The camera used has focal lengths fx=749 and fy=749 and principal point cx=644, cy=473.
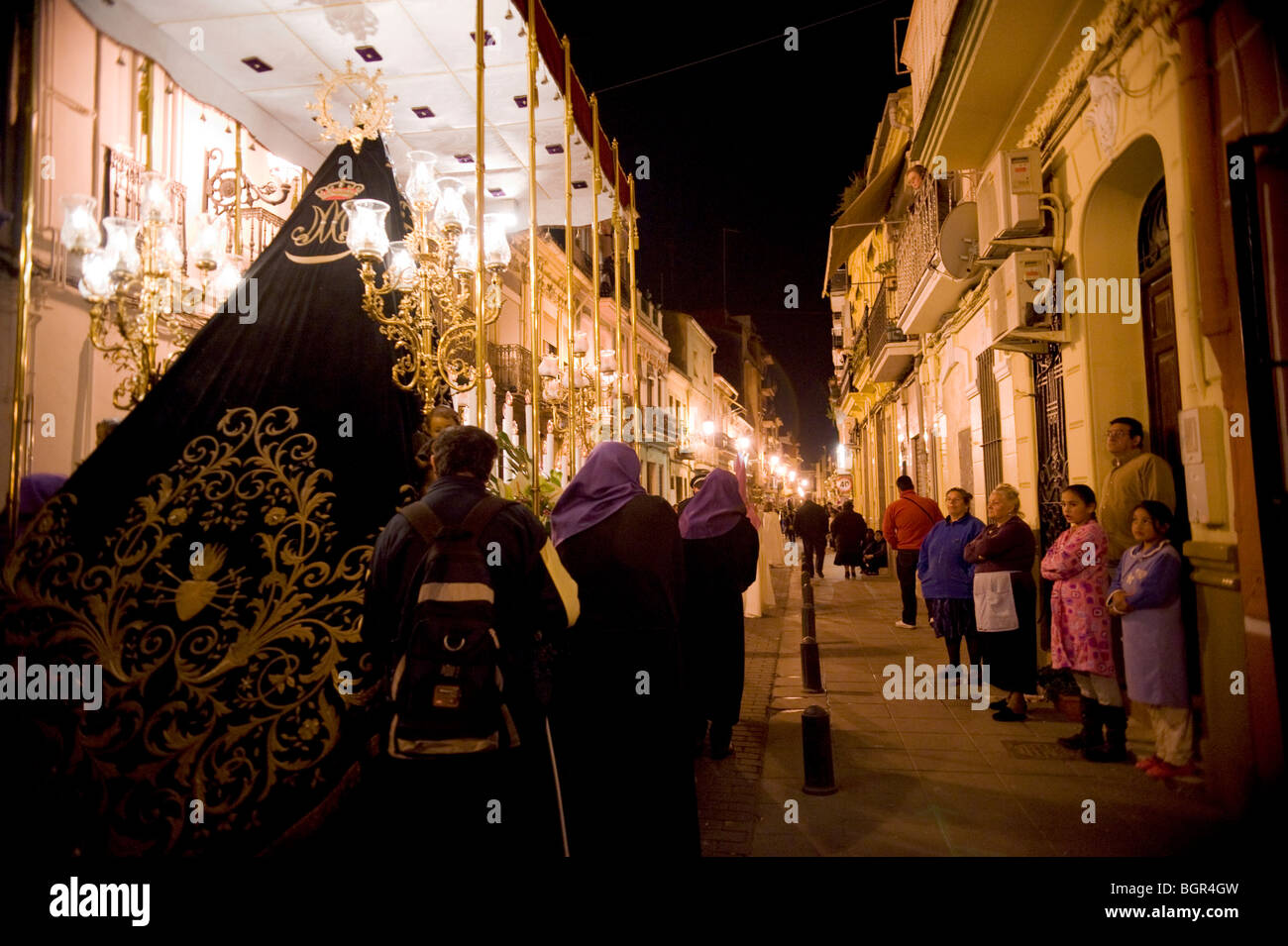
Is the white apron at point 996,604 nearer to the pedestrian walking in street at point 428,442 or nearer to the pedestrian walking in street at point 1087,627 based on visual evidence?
the pedestrian walking in street at point 1087,627

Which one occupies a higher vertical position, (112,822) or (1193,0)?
(1193,0)

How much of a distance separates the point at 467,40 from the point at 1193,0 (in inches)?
166

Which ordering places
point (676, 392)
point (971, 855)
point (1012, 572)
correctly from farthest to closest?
1. point (676, 392)
2. point (1012, 572)
3. point (971, 855)

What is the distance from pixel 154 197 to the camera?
5176 mm

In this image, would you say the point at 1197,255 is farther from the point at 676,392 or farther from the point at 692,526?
the point at 676,392

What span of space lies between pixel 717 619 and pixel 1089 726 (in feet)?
8.01

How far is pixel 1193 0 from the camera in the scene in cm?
384

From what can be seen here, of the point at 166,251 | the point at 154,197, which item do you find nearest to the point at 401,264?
the point at 154,197

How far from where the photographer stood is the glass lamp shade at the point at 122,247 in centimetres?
491

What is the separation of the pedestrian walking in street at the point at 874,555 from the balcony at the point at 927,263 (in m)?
6.35

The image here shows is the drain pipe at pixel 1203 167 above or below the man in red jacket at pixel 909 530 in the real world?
above

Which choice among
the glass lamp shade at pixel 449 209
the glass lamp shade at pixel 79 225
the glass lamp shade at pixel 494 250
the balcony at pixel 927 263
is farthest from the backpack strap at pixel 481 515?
the balcony at pixel 927 263

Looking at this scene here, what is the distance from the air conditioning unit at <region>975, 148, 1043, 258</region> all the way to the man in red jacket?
403cm
